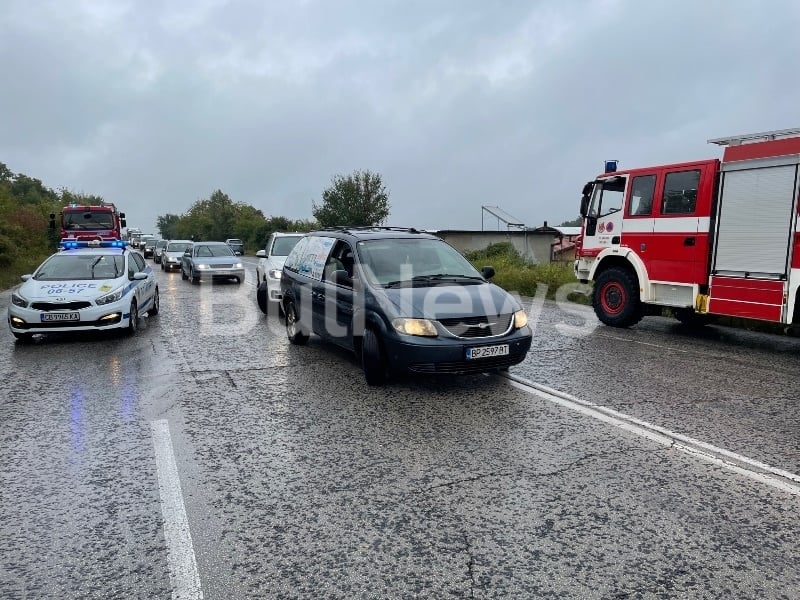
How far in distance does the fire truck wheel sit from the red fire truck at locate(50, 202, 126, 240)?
20.5 metres

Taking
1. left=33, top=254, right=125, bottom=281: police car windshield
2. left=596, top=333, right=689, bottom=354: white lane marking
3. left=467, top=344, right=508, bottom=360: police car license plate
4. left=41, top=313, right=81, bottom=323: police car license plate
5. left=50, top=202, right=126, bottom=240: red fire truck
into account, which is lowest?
left=596, top=333, right=689, bottom=354: white lane marking

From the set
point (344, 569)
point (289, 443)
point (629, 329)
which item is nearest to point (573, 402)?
point (289, 443)

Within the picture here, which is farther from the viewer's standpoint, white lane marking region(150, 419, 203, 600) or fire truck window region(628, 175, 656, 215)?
fire truck window region(628, 175, 656, 215)

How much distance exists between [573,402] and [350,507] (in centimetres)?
305

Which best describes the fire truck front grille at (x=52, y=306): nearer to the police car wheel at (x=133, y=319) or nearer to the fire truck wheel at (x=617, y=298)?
the police car wheel at (x=133, y=319)

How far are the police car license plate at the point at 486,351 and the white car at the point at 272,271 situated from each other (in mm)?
6560

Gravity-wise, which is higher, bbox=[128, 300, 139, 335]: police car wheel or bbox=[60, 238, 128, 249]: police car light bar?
bbox=[60, 238, 128, 249]: police car light bar

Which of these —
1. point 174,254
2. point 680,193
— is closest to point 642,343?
→ point 680,193

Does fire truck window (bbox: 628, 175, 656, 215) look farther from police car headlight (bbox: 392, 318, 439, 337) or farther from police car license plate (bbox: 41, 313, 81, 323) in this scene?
police car license plate (bbox: 41, 313, 81, 323)

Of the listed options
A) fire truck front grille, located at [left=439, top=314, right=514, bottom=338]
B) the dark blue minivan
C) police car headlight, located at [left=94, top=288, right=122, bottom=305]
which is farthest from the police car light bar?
fire truck front grille, located at [left=439, top=314, right=514, bottom=338]

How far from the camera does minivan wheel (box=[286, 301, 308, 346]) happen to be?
28.8 ft

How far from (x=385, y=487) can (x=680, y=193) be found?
26.2ft

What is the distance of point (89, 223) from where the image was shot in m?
24.3

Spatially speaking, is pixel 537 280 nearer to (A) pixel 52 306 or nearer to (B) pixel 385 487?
(A) pixel 52 306
